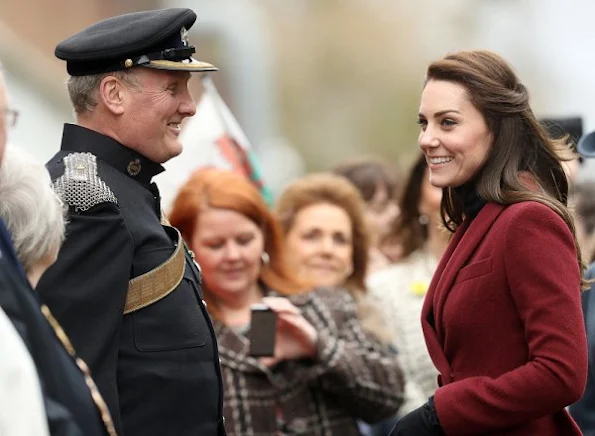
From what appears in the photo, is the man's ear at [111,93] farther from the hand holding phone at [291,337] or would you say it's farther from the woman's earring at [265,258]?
the woman's earring at [265,258]

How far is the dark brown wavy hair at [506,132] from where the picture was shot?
5125 mm

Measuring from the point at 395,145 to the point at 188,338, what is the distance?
2974 centimetres

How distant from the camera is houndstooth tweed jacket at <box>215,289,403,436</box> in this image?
650cm

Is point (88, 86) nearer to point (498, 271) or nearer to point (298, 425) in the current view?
point (498, 271)

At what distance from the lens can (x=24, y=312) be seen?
3.93 metres

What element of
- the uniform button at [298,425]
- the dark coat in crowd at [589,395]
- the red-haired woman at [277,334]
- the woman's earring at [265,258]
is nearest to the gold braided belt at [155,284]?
the red-haired woman at [277,334]

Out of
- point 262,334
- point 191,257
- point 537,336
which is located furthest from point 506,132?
point 262,334

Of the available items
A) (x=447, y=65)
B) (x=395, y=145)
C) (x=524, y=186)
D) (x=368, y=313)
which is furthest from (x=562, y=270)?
(x=395, y=145)

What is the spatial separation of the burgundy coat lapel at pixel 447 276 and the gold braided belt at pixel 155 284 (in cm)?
85

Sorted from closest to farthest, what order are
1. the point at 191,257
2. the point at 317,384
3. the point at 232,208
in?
the point at 191,257
the point at 317,384
the point at 232,208

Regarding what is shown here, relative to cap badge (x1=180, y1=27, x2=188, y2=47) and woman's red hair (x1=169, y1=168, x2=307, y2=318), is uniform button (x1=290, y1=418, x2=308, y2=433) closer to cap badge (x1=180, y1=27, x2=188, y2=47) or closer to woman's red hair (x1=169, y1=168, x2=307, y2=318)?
woman's red hair (x1=169, y1=168, x2=307, y2=318)

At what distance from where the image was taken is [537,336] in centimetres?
483

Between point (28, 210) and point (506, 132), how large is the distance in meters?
1.67

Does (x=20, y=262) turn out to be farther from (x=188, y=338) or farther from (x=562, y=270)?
(x=562, y=270)
